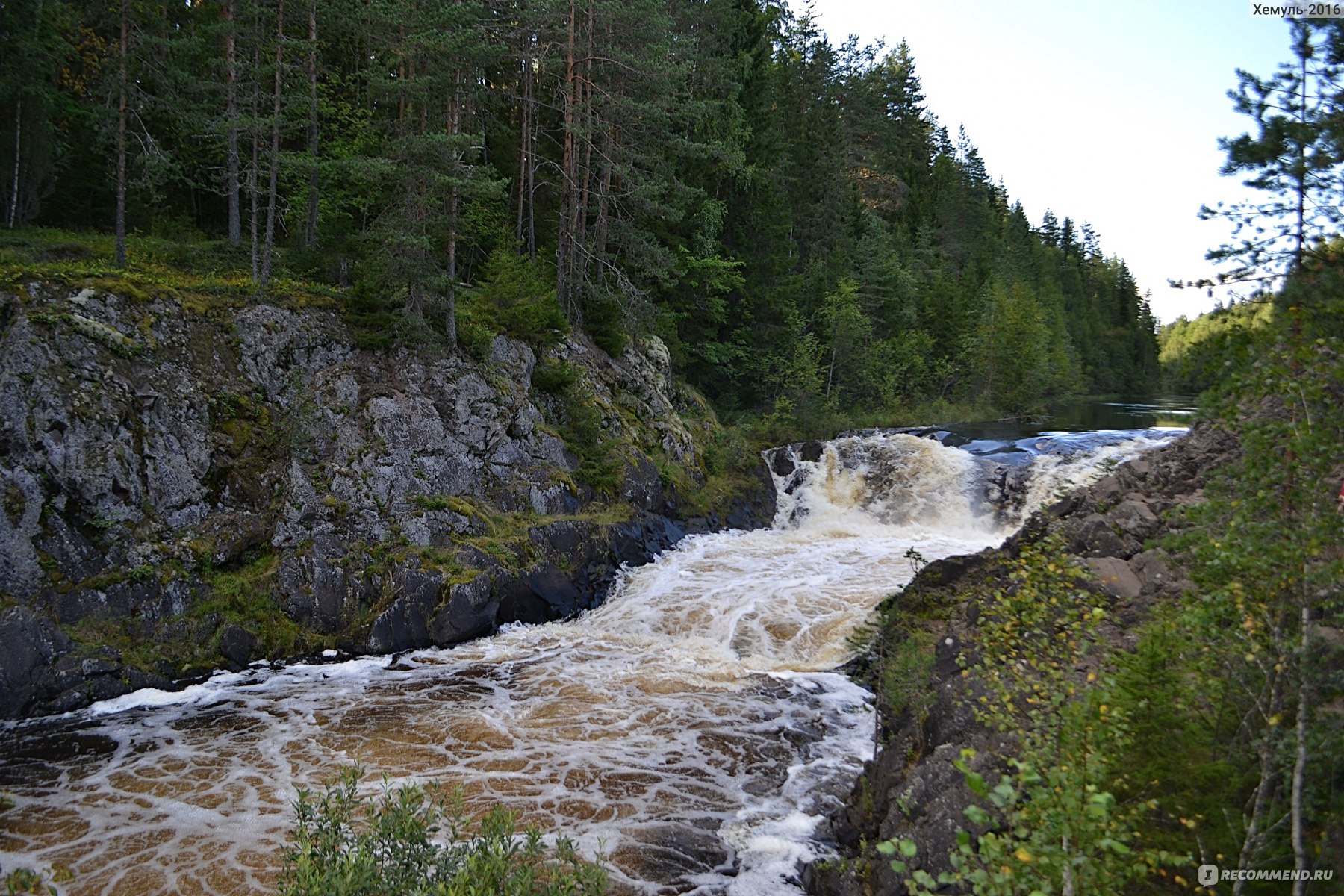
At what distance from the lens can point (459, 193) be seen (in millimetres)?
18125

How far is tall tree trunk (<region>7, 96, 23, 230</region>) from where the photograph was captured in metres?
20.3

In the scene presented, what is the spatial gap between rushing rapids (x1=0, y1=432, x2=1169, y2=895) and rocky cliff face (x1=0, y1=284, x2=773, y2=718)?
0.77m

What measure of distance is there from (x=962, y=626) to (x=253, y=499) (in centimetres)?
1240

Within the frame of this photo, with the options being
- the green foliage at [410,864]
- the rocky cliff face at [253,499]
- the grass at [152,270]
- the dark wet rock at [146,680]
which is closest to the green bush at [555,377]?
the rocky cliff face at [253,499]

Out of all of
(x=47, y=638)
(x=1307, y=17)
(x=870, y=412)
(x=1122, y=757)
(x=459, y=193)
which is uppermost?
(x=459, y=193)

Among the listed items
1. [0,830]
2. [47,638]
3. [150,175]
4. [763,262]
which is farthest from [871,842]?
[763,262]

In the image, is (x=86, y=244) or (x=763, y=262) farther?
(x=763, y=262)

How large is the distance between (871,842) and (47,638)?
11535 mm

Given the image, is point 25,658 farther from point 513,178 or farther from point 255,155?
point 513,178

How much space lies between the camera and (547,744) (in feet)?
33.3

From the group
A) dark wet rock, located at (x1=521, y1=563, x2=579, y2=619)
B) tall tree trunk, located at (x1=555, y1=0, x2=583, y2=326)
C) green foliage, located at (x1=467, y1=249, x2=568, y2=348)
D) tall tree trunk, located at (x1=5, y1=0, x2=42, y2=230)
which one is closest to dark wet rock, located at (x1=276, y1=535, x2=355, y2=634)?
dark wet rock, located at (x1=521, y1=563, x2=579, y2=619)

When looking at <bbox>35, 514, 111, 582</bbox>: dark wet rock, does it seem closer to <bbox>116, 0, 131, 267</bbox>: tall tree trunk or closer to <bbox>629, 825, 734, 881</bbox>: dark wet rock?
<bbox>116, 0, 131, 267</bbox>: tall tree trunk

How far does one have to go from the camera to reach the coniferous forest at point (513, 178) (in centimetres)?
1731

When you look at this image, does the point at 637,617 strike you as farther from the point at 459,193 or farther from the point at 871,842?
the point at 459,193
